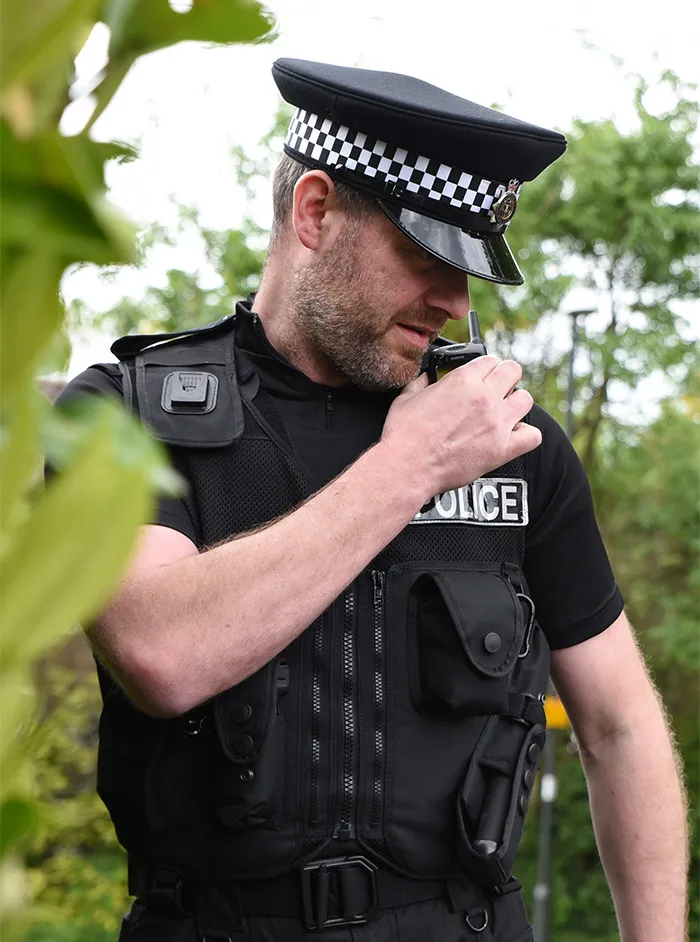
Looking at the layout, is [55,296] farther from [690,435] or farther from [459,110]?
[690,435]

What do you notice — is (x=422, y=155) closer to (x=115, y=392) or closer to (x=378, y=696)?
(x=115, y=392)

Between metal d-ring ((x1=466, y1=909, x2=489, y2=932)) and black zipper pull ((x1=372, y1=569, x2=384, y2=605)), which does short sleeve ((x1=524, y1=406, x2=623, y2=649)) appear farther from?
metal d-ring ((x1=466, y1=909, x2=489, y2=932))

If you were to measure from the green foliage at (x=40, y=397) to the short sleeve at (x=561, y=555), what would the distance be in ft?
5.29

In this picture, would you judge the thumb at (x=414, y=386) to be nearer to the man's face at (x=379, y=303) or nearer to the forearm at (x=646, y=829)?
the man's face at (x=379, y=303)

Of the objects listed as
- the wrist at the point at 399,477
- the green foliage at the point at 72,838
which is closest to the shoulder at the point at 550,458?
the wrist at the point at 399,477

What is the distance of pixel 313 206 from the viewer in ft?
6.27

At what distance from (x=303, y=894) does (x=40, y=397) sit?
140 centimetres

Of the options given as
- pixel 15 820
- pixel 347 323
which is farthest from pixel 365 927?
pixel 15 820

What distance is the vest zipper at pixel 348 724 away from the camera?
167cm

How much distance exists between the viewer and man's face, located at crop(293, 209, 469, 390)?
5.97ft

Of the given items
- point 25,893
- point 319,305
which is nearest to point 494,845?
point 319,305

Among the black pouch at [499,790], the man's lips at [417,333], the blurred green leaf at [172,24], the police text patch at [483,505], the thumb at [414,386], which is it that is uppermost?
the blurred green leaf at [172,24]

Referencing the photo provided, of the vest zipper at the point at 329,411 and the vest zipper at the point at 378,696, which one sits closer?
the vest zipper at the point at 378,696

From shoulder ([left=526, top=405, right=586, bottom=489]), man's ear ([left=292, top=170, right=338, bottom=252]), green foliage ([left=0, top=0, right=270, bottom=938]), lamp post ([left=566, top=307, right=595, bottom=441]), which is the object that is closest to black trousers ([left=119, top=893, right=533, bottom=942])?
shoulder ([left=526, top=405, right=586, bottom=489])
